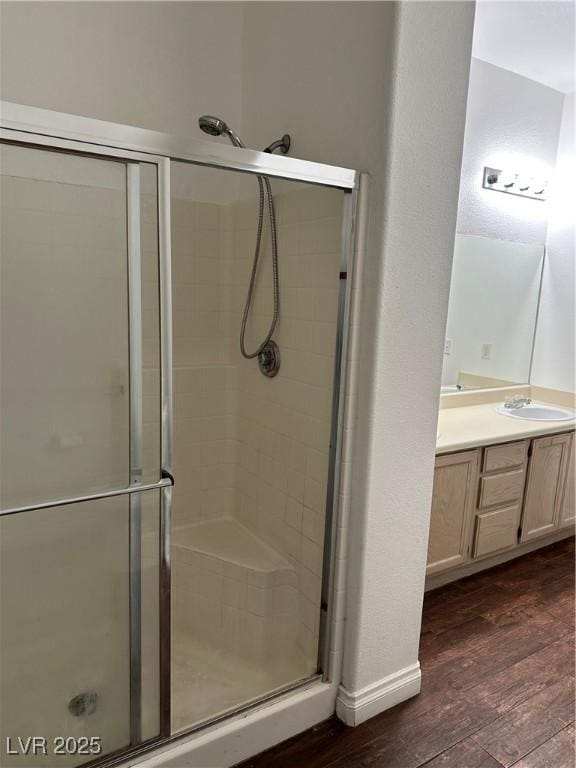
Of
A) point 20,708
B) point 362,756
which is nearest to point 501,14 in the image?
point 362,756

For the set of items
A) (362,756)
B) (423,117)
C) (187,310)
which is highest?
(423,117)

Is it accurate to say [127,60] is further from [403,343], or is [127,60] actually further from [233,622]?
[233,622]

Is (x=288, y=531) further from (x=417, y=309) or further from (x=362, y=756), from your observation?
(x=417, y=309)

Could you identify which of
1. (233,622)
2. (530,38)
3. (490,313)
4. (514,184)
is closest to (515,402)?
(490,313)

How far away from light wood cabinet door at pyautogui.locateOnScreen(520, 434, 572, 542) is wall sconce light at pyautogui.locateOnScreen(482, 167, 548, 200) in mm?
1448

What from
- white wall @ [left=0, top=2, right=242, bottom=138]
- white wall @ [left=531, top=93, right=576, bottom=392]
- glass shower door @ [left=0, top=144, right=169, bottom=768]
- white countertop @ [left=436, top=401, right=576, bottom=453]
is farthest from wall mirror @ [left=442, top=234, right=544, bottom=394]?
glass shower door @ [left=0, top=144, right=169, bottom=768]

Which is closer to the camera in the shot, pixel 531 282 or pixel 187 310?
pixel 187 310

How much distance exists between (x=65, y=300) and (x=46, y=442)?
39 cm

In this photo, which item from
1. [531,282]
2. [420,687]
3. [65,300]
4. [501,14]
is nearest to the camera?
[65,300]

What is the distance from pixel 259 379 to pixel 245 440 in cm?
33

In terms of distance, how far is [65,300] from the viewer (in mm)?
1366

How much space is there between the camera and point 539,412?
3.25 m

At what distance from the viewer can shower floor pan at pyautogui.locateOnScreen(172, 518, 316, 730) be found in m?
1.95

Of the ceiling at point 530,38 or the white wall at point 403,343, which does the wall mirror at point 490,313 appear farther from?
the white wall at point 403,343
